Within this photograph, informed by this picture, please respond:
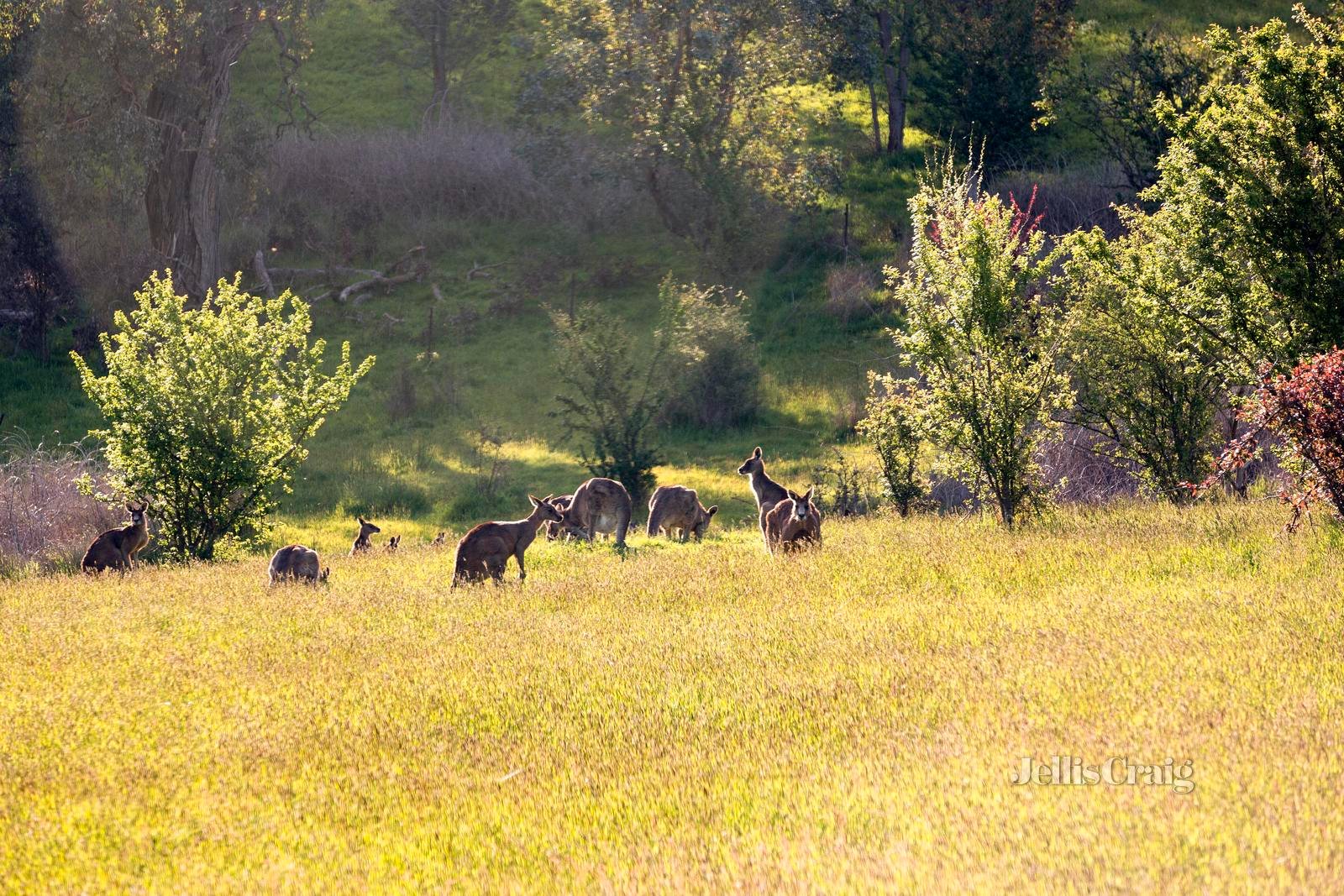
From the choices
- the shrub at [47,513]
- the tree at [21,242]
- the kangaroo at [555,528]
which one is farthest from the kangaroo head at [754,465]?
the tree at [21,242]

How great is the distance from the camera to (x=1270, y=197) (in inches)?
642

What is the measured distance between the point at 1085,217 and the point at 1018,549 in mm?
27349

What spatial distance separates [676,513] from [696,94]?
92.1ft

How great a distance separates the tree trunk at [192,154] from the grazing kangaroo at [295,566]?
29.5 meters

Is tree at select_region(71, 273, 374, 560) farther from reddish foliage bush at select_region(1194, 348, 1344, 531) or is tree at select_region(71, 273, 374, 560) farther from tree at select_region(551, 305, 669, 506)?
reddish foliage bush at select_region(1194, 348, 1344, 531)

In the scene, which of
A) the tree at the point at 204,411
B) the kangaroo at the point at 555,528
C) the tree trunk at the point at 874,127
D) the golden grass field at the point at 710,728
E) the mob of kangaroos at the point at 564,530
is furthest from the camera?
the tree trunk at the point at 874,127

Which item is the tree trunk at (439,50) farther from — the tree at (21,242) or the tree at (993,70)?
the tree at (993,70)

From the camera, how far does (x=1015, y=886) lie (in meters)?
6.98

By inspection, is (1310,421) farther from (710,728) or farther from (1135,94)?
(1135,94)

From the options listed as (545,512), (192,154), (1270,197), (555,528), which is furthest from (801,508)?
(192,154)

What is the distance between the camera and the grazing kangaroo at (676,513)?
867 inches

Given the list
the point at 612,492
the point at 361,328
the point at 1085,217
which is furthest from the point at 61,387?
the point at 1085,217

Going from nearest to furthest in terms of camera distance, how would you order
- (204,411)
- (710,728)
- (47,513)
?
(710,728)
(204,411)
(47,513)

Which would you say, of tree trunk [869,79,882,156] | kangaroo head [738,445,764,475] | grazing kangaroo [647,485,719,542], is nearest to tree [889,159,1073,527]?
kangaroo head [738,445,764,475]
